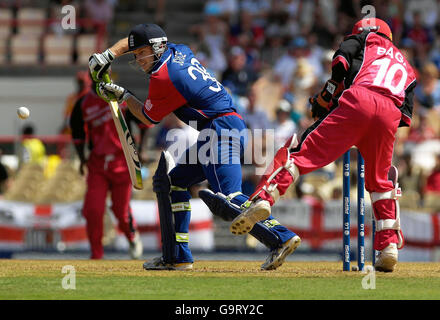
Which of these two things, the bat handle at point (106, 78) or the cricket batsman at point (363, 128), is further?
the bat handle at point (106, 78)

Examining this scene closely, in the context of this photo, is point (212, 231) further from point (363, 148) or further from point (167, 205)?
point (363, 148)

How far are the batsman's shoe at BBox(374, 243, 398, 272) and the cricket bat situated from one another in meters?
2.42

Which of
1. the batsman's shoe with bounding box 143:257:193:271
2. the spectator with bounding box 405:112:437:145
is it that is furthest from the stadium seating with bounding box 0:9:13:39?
the batsman's shoe with bounding box 143:257:193:271

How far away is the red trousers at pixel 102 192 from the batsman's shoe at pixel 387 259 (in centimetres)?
470

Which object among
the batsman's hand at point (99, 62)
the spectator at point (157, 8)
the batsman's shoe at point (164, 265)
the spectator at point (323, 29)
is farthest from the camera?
the spectator at point (157, 8)

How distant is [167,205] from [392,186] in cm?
215

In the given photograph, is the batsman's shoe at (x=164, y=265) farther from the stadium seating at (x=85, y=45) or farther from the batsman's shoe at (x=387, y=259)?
the stadium seating at (x=85, y=45)

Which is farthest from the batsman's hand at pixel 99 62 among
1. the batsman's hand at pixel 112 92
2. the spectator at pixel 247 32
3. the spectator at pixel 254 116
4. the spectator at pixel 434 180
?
the spectator at pixel 247 32

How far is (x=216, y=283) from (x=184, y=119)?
1.88m

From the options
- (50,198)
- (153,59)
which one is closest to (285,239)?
(153,59)

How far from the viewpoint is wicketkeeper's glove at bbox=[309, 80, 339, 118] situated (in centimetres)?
816

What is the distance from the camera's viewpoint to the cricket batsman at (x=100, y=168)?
40.0 ft

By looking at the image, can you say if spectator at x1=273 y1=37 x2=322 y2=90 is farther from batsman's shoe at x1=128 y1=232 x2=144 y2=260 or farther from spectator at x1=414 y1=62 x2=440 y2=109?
batsman's shoe at x1=128 y1=232 x2=144 y2=260

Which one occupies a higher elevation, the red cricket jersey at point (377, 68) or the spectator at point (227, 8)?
the spectator at point (227, 8)
